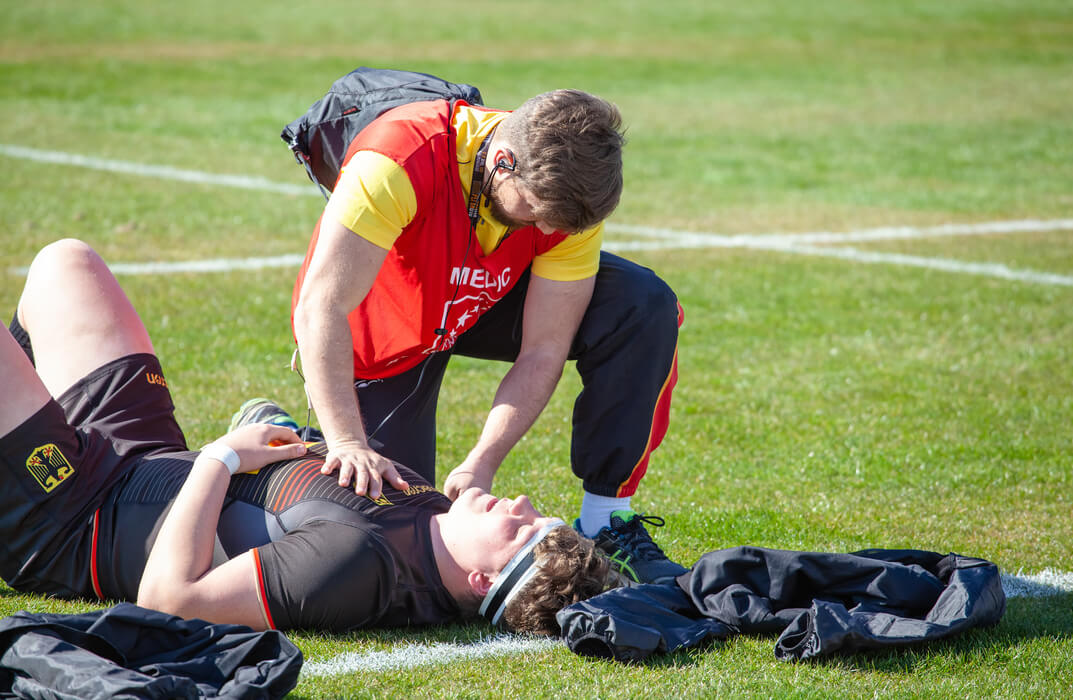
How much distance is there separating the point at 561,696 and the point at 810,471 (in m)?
2.54

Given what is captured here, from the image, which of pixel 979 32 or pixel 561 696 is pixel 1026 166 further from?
pixel 979 32

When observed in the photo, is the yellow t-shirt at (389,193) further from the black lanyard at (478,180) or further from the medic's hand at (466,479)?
the medic's hand at (466,479)

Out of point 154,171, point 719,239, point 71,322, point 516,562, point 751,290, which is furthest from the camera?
point 154,171

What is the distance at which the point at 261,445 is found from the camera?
3896 mm

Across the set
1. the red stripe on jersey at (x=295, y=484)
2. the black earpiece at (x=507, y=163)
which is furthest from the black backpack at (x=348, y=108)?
the red stripe on jersey at (x=295, y=484)

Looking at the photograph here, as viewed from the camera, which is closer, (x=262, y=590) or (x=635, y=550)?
(x=262, y=590)

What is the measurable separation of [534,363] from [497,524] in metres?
0.91

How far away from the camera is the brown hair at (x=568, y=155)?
390 cm

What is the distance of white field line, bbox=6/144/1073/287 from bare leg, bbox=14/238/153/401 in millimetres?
4424

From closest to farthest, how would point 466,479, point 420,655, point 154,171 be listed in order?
point 420,655, point 466,479, point 154,171

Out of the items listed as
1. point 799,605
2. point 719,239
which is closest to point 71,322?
point 799,605

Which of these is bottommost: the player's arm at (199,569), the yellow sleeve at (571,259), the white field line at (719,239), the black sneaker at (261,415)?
the white field line at (719,239)

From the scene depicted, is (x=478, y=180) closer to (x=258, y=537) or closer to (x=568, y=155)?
(x=568, y=155)

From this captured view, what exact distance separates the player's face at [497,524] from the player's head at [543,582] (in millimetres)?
29
